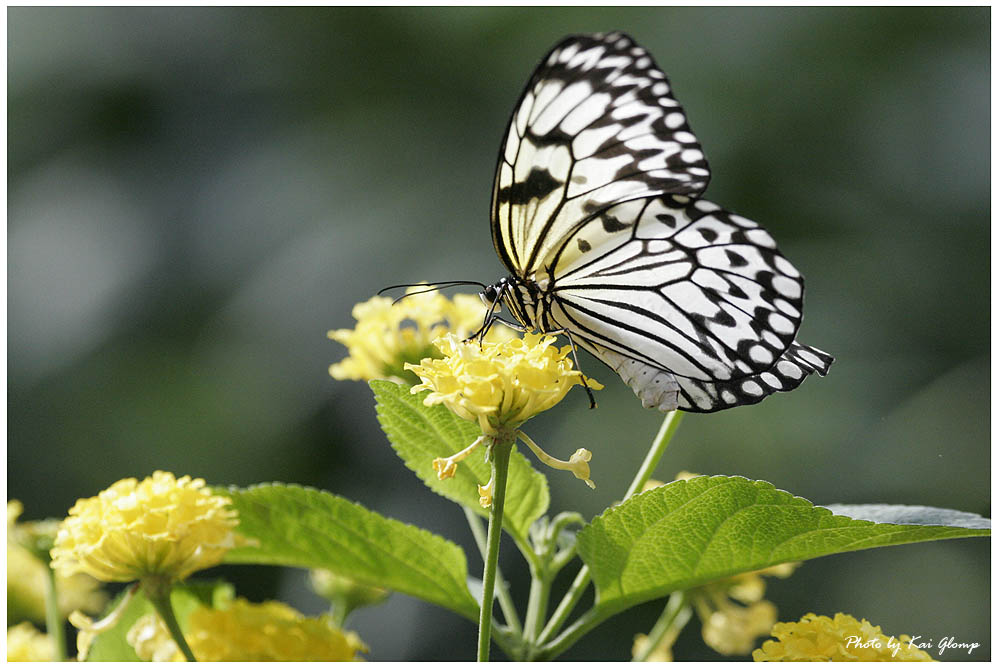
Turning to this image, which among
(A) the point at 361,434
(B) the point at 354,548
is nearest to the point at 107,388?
(A) the point at 361,434

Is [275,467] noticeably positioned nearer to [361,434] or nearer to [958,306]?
[361,434]

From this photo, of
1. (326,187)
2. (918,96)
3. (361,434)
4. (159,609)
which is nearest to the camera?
(159,609)

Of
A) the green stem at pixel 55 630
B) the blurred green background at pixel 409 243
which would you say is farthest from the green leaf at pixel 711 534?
the blurred green background at pixel 409 243

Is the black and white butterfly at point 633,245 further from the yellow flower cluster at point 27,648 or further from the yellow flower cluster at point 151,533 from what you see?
the yellow flower cluster at point 27,648

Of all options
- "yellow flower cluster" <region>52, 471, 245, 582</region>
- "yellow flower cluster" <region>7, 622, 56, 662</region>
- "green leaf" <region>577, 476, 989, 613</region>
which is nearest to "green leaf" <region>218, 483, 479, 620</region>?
"yellow flower cluster" <region>52, 471, 245, 582</region>

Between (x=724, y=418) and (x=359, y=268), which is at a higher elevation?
(x=359, y=268)

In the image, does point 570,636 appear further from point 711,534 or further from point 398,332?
point 398,332
